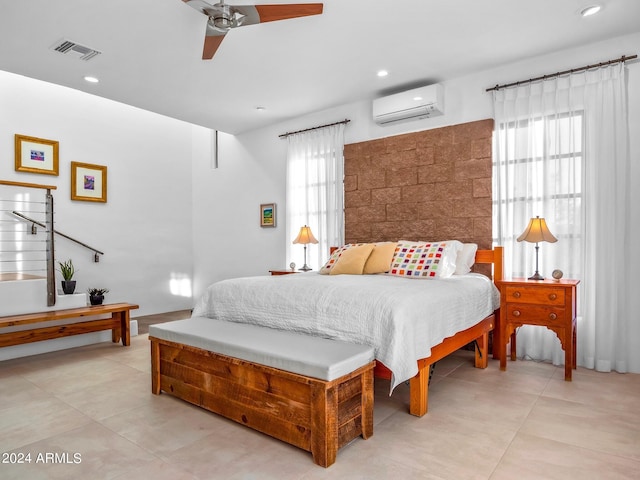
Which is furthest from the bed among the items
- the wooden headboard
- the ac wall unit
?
the ac wall unit

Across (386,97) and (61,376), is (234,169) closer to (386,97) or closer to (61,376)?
(386,97)

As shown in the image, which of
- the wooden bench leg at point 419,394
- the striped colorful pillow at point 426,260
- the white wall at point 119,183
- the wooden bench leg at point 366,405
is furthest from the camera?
the white wall at point 119,183

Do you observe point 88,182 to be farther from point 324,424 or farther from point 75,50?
point 324,424

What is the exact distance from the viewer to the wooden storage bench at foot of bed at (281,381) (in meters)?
1.82

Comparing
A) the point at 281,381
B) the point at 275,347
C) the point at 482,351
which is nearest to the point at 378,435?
the point at 281,381

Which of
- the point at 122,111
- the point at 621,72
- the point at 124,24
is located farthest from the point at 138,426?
the point at 122,111

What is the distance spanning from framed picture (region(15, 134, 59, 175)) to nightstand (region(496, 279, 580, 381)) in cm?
492

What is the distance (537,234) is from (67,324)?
169 inches

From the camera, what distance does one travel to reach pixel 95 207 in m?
5.11

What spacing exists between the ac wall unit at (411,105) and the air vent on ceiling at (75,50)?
260 cm

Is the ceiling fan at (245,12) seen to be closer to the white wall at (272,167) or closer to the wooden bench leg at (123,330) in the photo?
the white wall at (272,167)

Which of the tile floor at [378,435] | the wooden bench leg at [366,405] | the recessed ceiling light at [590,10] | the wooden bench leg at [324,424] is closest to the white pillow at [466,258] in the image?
the tile floor at [378,435]

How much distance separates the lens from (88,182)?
501cm

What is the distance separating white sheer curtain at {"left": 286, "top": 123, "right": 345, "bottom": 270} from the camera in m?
4.68
